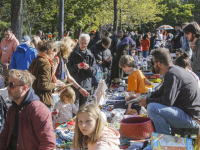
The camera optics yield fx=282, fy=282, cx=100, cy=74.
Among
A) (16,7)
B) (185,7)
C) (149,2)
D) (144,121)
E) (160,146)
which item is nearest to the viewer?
(160,146)

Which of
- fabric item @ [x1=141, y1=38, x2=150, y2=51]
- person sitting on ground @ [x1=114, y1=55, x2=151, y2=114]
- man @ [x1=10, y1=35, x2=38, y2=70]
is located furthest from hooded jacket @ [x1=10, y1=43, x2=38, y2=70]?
fabric item @ [x1=141, y1=38, x2=150, y2=51]

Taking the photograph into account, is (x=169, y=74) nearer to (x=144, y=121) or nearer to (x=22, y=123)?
(x=144, y=121)

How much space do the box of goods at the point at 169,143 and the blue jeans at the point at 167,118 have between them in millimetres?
293

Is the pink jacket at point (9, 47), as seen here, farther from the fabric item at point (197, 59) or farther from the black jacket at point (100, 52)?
the fabric item at point (197, 59)

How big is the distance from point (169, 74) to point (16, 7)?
7.17m

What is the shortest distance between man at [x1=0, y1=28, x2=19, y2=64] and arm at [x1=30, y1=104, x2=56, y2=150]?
552 cm

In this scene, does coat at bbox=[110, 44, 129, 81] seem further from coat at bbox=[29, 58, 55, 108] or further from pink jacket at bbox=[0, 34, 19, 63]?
coat at bbox=[29, 58, 55, 108]

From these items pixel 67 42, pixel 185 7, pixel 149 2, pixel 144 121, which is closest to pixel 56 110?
→ pixel 67 42

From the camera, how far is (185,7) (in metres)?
59.0

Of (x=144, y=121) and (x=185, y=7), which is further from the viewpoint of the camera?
(x=185, y=7)

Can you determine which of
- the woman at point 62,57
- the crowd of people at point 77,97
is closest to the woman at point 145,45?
the crowd of people at point 77,97

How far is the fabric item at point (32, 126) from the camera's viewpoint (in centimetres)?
271

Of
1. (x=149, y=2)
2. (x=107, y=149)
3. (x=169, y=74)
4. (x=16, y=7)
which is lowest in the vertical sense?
(x=107, y=149)

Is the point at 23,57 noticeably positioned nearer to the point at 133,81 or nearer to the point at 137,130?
the point at 133,81
